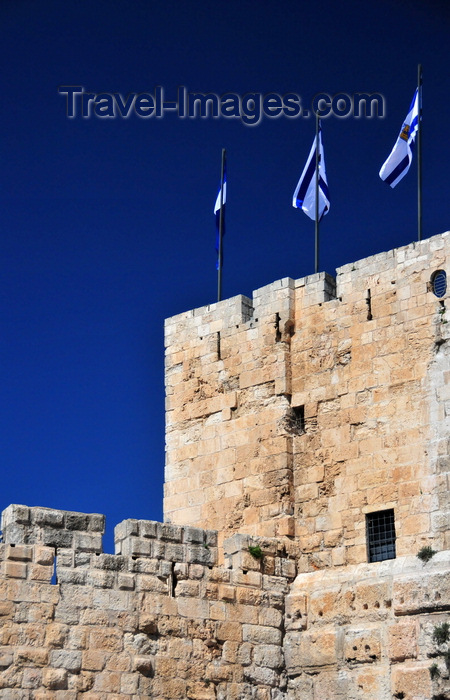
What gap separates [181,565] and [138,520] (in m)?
0.76

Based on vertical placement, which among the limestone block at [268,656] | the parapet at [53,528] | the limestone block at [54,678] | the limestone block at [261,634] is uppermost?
the parapet at [53,528]

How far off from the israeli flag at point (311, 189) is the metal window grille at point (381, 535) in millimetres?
4653

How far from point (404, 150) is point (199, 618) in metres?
6.74

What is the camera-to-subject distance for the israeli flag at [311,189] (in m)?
18.3

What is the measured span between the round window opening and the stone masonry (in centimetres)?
5

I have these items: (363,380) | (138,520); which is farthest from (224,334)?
(138,520)

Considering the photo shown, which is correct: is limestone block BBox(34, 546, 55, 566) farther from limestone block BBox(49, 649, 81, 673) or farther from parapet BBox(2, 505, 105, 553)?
limestone block BBox(49, 649, 81, 673)

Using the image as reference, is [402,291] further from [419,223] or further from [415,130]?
[415,130]

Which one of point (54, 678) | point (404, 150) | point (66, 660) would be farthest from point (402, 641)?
point (404, 150)

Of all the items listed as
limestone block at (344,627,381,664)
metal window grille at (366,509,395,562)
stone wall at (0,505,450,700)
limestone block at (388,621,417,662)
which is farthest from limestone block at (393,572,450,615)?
metal window grille at (366,509,395,562)

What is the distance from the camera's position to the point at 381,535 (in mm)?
15664

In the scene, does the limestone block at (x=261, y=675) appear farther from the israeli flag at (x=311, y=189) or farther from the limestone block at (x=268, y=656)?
the israeli flag at (x=311, y=189)

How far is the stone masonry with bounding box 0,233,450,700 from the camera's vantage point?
14359 millimetres

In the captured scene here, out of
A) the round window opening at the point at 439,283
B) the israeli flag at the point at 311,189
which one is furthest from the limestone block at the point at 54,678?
the israeli flag at the point at 311,189
